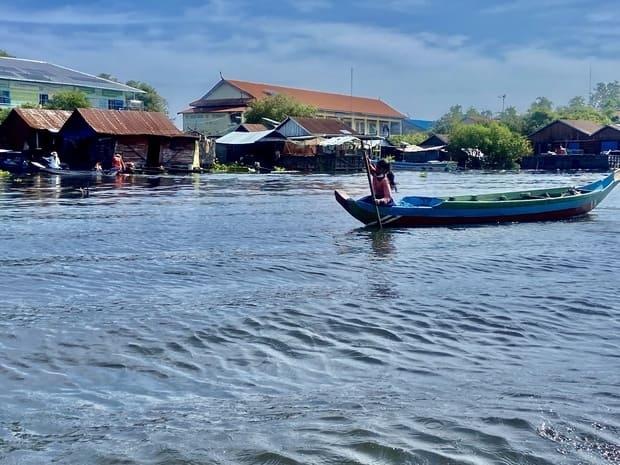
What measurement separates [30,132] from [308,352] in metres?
37.1

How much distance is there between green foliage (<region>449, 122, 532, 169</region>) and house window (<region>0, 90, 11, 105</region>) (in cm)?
3540

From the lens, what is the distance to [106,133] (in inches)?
1459

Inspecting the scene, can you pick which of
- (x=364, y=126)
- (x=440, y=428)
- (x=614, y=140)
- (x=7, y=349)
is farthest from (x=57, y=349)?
(x=364, y=126)

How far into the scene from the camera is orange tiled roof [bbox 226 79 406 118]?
71.4 meters

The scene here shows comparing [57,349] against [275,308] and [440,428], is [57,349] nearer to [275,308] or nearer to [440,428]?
[275,308]

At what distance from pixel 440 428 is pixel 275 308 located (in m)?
3.59

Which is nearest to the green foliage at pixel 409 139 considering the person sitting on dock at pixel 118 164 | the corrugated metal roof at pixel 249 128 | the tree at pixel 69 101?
the corrugated metal roof at pixel 249 128

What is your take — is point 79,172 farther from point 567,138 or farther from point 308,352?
point 567,138

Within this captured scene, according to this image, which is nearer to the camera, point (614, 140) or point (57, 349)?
point (57, 349)

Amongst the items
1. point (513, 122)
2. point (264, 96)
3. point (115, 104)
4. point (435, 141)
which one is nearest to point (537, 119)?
point (513, 122)

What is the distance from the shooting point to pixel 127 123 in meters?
38.6

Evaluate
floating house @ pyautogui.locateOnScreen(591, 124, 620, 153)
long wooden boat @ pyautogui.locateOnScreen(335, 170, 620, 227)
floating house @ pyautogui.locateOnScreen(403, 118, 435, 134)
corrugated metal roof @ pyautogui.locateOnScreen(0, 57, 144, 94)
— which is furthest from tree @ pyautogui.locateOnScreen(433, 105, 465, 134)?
long wooden boat @ pyautogui.locateOnScreen(335, 170, 620, 227)

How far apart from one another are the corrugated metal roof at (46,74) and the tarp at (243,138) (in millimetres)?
14256

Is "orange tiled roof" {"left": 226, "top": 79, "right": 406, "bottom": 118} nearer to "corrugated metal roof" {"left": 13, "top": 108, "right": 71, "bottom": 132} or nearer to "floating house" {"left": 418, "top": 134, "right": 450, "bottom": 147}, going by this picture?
"floating house" {"left": 418, "top": 134, "right": 450, "bottom": 147}
